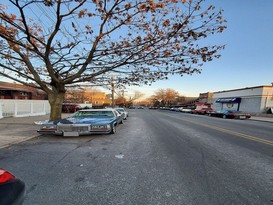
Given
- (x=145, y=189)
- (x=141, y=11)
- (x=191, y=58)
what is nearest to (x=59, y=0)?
(x=141, y=11)

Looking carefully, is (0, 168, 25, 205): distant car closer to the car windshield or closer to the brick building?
the car windshield

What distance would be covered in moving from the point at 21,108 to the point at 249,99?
3652cm

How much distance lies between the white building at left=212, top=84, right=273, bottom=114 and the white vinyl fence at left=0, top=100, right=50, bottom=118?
113 ft

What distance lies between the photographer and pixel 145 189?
280 centimetres

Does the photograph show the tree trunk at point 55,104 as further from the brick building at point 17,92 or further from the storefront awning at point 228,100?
the storefront awning at point 228,100

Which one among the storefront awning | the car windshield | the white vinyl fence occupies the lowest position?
the white vinyl fence

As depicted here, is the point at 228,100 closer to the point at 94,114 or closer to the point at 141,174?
the point at 94,114

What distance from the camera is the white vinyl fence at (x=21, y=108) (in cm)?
1337

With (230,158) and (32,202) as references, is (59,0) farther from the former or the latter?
(230,158)

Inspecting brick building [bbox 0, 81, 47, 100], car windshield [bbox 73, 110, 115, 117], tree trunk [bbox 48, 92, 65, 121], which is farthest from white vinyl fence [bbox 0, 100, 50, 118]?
brick building [bbox 0, 81, 47, 100]

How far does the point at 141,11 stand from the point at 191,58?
3.13 m

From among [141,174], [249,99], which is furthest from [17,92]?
[249,99]

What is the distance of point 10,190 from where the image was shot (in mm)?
1643

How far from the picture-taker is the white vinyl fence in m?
13.4
